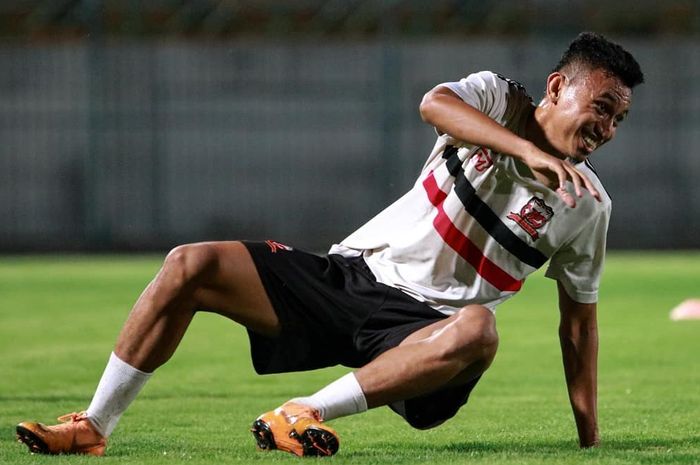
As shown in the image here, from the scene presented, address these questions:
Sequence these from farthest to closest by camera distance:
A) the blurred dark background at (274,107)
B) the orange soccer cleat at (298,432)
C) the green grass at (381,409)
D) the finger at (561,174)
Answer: the blurred dark background at (274,107) < the green grass at (381,409) < the orange soccer cleat at (298,432) < the finger at (561,174)

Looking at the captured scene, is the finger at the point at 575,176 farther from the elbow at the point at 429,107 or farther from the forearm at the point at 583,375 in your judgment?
the forearm at the point at 583,375

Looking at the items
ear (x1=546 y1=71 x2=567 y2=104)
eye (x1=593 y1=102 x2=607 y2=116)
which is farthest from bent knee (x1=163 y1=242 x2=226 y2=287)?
eye (x1=593 y1=102 x2=607 y2=116)

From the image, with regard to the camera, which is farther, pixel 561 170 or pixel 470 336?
pixel 470 336

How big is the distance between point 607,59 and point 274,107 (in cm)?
2024

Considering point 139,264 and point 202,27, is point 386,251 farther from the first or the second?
point 202,27

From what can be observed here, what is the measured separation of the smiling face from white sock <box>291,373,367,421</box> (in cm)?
110

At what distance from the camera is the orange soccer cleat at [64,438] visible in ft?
16.4

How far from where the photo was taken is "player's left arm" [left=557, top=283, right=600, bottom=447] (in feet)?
17.6

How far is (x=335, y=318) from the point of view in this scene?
5.15 meters

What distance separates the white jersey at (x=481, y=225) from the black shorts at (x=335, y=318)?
0.08m

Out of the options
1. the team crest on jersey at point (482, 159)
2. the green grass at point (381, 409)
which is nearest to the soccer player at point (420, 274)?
the team crest on jersey at point (482, 159)

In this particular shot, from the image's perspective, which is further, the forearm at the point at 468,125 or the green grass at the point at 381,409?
the green grass at the point at 381,409

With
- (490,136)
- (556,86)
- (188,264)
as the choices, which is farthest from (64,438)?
(556,86)

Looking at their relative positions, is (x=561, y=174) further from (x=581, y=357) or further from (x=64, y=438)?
(x=64, y=438)
